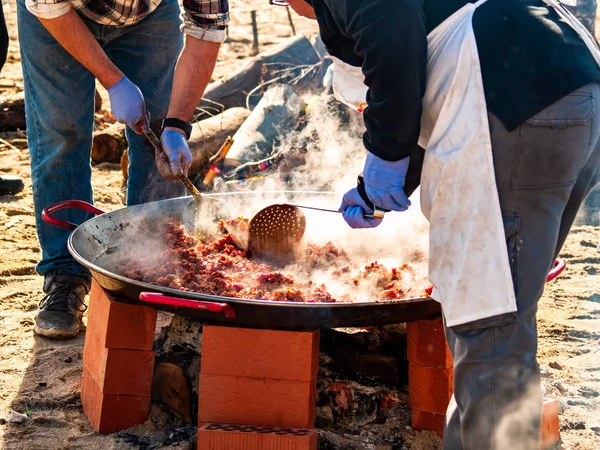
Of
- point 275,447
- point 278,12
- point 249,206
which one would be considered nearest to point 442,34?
point 275,447

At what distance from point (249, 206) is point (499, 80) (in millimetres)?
1939

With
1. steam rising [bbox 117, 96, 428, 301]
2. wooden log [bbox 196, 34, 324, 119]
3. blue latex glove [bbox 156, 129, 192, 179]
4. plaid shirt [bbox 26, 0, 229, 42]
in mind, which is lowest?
steam rising [bbox 117, 96, 428, 301]

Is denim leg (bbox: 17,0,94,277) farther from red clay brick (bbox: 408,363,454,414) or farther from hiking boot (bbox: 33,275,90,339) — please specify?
red clay brick (bbox: 408,363,454,414)

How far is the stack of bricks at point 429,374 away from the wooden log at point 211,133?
3.56m

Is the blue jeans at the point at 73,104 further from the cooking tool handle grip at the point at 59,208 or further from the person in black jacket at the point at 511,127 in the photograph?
the person in black jacket at the point at 511,127

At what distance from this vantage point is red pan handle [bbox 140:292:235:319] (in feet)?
7.71

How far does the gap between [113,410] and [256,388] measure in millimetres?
667

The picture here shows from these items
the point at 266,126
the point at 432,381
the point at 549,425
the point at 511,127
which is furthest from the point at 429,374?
the point at 266,126

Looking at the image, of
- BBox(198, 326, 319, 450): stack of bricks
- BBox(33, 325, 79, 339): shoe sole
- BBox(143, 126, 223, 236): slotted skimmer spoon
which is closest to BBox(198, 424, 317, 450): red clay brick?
BBox(198, 326, 319, 450): stack of bricks

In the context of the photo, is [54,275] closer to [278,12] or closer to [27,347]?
[27,347]

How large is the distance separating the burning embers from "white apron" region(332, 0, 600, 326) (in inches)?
30.3

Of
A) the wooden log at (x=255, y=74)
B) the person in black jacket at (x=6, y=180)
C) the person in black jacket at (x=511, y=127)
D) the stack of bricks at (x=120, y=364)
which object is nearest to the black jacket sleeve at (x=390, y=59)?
the person in black jacket at (x=511, y=127)

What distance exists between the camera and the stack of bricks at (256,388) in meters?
2.56

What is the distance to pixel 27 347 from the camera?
3.60 meters
